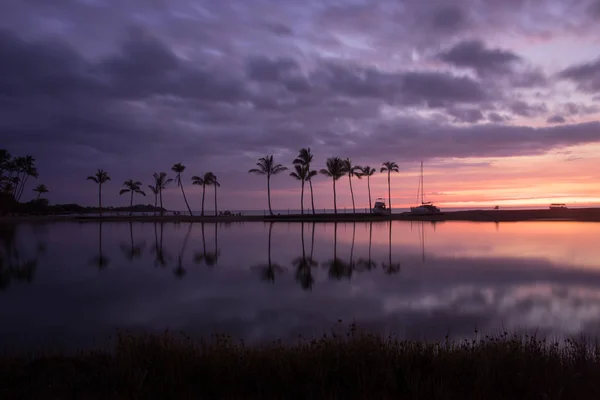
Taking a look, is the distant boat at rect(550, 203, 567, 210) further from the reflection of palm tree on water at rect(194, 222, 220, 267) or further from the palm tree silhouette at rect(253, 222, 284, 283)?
the palm tree silhouette at rect(253, 222, 284, 283)

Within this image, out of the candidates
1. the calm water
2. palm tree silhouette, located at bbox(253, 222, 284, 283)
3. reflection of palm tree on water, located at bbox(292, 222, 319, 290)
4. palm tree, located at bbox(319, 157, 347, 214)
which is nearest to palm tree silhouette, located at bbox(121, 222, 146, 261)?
the calm water

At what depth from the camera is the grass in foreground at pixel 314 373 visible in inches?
210

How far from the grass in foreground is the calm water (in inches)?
93.1

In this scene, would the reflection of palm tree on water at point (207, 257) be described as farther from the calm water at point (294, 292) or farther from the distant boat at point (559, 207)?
the distant boat at point (559, 207)

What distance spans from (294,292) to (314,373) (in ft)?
24.9

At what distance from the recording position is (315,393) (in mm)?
5340

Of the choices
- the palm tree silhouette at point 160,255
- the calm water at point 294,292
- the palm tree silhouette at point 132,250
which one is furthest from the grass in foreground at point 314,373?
the palm tree silhouette at point 132,250

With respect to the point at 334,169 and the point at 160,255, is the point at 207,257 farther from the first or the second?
the point at 334,169

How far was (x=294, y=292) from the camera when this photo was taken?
13.3 m

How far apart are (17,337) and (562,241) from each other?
29.2 m

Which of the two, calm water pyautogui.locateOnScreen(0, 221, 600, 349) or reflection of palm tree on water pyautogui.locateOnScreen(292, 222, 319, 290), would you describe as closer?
calm water pyautogui.locateOnScreen(0, 221, 600, 349)

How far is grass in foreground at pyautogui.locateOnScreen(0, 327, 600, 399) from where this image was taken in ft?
17.5

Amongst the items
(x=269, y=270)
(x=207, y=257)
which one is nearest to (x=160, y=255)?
(x=207, y=257)

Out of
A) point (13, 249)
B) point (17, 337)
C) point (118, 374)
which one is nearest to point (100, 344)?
point (17, 337)
